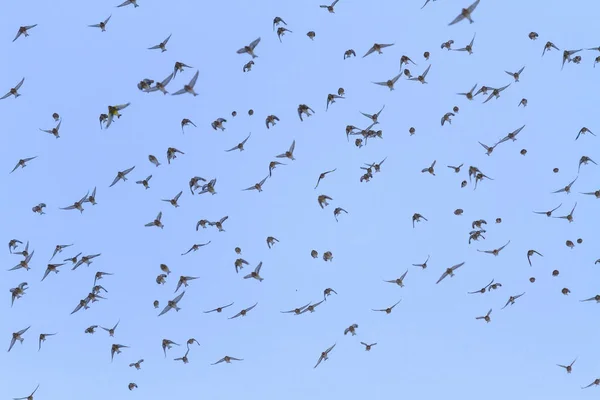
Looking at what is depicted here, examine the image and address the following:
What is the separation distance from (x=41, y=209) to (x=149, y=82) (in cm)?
1180

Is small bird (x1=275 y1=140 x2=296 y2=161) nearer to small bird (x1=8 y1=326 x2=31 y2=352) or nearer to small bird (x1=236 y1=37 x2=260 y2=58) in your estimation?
small bird (x1=236 y1=37 x2=260 y2=58)

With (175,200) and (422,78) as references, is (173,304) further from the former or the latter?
(422,78)

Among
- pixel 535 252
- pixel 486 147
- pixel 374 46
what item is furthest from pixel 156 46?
pixel 535 252

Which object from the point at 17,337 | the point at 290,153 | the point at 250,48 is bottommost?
the point at 17,337

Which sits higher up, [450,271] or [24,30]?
[24,30]

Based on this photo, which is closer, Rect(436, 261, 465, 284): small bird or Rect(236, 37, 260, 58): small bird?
Rect(236, 37, 260, 58): small bird

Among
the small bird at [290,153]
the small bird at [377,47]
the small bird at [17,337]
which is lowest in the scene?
the small bird at [17,337]

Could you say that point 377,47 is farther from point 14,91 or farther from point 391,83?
point 14,91

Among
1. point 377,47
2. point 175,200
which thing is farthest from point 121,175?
point 377,47

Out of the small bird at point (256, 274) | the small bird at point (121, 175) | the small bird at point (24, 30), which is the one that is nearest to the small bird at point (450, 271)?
the small bird at point (256, 274)

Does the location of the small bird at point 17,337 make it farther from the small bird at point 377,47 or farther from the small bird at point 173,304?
the small bird at point 377,47

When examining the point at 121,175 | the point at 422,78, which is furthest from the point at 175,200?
the point at 422,78

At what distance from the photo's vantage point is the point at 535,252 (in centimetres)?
4816

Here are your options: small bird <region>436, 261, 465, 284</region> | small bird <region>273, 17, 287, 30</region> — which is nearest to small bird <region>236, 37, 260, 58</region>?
small bird <region>273, 17, 287, 30</region>
